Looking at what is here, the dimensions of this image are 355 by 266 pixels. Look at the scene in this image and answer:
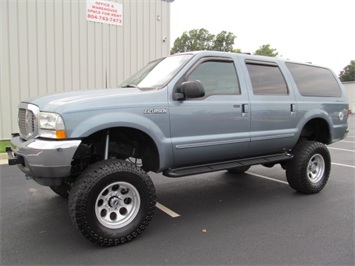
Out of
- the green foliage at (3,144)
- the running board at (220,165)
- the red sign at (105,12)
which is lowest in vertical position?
the green foliage at (3,144)

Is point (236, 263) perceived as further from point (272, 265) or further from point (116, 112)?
point (116, 112)

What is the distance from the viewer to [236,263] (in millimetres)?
3102

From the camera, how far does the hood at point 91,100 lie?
130 inches

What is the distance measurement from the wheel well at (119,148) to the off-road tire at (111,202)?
35cm

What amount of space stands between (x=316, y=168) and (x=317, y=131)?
0.73 m

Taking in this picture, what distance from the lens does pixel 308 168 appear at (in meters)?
5.36

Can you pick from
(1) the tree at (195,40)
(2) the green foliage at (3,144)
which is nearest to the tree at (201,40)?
(1) the tree at (195,40)

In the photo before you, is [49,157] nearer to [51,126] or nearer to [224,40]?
[51,126]

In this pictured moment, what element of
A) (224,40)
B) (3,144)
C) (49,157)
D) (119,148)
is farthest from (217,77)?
(224,40)

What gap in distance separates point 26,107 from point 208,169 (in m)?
2.26

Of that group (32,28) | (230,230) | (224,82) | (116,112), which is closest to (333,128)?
(224,82)

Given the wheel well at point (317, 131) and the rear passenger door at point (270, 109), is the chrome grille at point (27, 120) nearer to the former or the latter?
the rear passenger door at point (270, 109)

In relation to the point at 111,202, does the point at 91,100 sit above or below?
above

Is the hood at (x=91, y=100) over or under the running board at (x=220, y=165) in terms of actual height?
over
